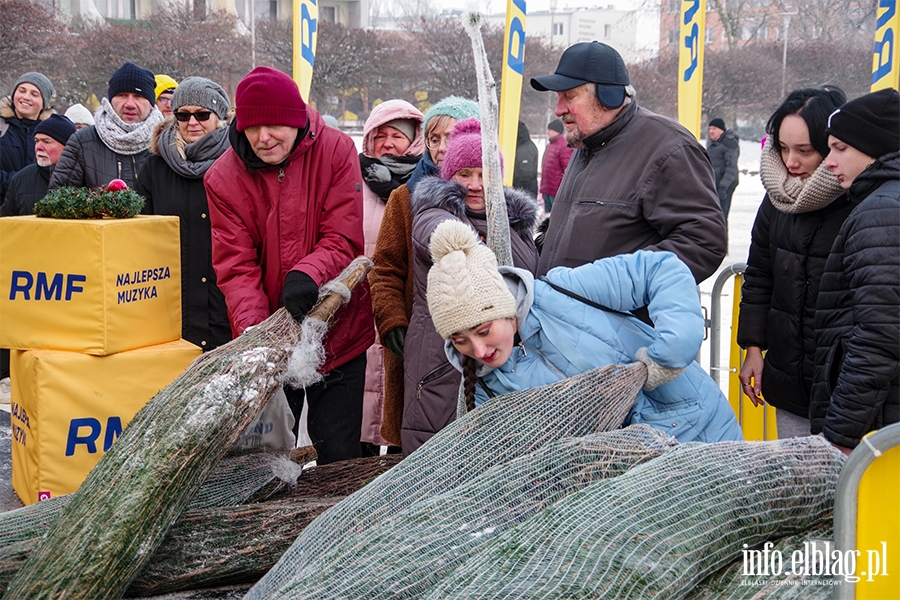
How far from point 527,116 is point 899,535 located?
90.0 ft

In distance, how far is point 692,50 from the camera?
8383 millimetres

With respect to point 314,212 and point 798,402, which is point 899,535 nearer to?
point 798,402

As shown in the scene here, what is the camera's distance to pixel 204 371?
9.18 ft

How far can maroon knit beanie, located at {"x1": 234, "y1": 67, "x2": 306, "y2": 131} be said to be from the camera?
3211 mm

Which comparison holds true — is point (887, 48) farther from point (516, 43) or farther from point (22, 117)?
point (22, 117)

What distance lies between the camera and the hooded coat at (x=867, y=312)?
2646 mm

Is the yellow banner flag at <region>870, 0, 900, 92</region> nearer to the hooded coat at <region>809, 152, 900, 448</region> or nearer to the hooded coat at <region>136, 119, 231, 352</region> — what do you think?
the hooded coat at <region>809, 152, 900, 448</region>

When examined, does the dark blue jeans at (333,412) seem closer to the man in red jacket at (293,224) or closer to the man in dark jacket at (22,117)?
the man in red jacket at (293,224)

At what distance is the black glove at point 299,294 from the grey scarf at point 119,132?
2.29 meters

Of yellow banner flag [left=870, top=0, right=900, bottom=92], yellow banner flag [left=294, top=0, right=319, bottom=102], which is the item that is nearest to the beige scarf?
yellow banner flag [left=294, top=0, right=319, bottom=102]

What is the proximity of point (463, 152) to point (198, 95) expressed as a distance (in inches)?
70.6

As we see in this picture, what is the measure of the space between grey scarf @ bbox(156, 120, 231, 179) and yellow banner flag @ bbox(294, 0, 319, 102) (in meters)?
1.95

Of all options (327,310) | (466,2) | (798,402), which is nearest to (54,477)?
(327,310)

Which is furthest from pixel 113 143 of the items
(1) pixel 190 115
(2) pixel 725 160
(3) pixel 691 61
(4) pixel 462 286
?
(2) pixel 725 160
